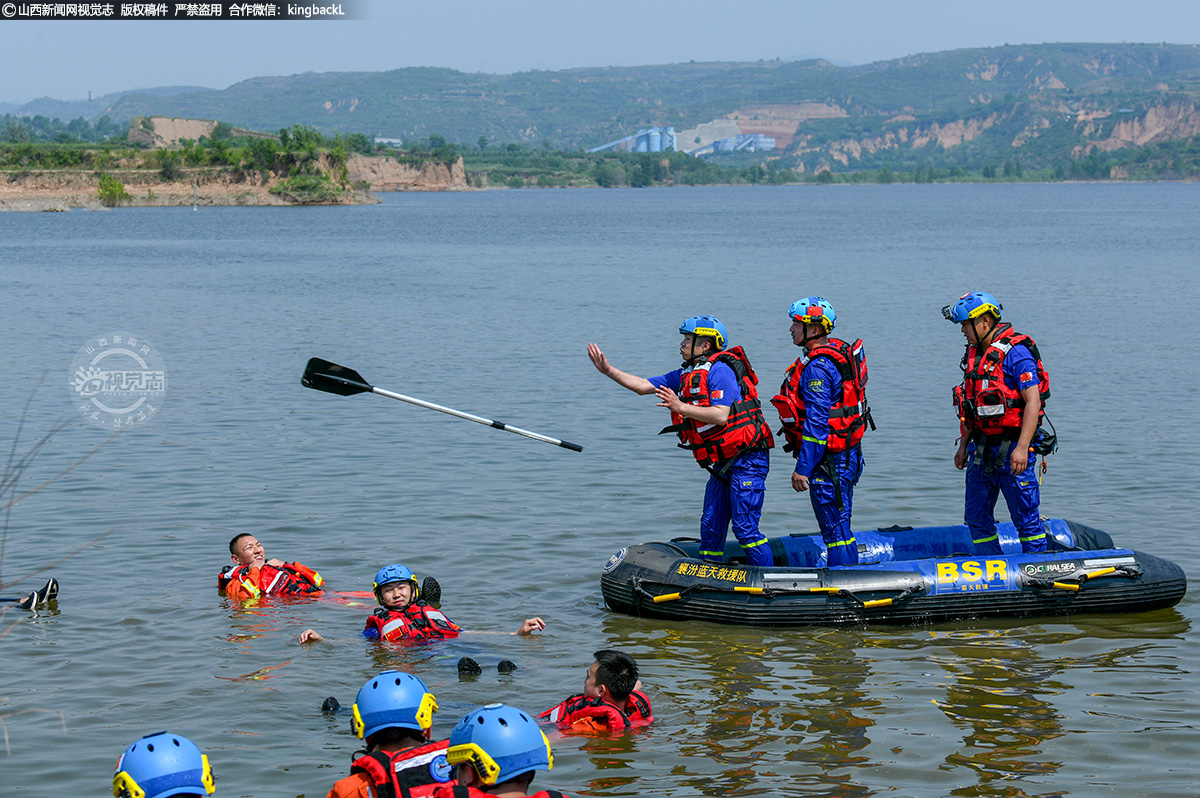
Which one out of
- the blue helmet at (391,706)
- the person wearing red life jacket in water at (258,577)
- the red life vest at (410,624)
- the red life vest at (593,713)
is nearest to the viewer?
the blue helmet at (391,706)

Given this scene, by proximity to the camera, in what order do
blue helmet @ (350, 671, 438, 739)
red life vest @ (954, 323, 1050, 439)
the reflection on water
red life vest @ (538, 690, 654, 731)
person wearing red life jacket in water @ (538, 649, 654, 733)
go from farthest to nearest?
red life vest @ (954, 323, 1050, 439), red life vest @ (538, 690, 654, 731), person wearing red life jacket in water @ (538, 649, 654, 733), the reflection on water, blue helmet @ (350, 671, 438, 739)

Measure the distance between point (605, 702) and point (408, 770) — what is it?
8.12ft

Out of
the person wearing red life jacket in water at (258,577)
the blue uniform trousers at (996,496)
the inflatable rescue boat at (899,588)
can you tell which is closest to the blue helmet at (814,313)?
the blue uniform trousers at (996,496)

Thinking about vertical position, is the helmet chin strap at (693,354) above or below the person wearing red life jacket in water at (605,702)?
above

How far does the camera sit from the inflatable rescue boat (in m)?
9.22

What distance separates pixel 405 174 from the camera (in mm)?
178250

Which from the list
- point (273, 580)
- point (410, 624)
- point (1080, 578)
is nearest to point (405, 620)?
point (410, 624)

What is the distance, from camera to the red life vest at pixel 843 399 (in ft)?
30.0

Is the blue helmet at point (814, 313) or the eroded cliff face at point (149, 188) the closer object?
the blue helmet at point (814, 313)

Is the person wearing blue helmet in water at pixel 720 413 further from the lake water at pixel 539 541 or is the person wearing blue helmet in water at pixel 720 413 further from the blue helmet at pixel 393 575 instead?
the blue helmet at pixel 393 575

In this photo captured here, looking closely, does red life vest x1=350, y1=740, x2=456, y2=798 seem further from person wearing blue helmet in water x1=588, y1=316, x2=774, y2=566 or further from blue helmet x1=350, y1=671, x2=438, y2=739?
person wearing blue helmet in water x1=588, y1=316, x2=774, y2=566

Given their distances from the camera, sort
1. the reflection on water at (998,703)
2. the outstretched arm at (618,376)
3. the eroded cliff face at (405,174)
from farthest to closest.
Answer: the eroded cliff face at (405,174) < the outstretched arm at (618,376) < the reflection on water at (998,703)

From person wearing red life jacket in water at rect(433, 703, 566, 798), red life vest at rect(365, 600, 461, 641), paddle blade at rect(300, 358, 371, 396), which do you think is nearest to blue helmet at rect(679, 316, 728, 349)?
red life vest at rect(365, 600, 461, 641)

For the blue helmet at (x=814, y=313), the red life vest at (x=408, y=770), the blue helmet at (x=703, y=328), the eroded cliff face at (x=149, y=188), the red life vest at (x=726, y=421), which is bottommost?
the red life vest at (x=408, y=770)
